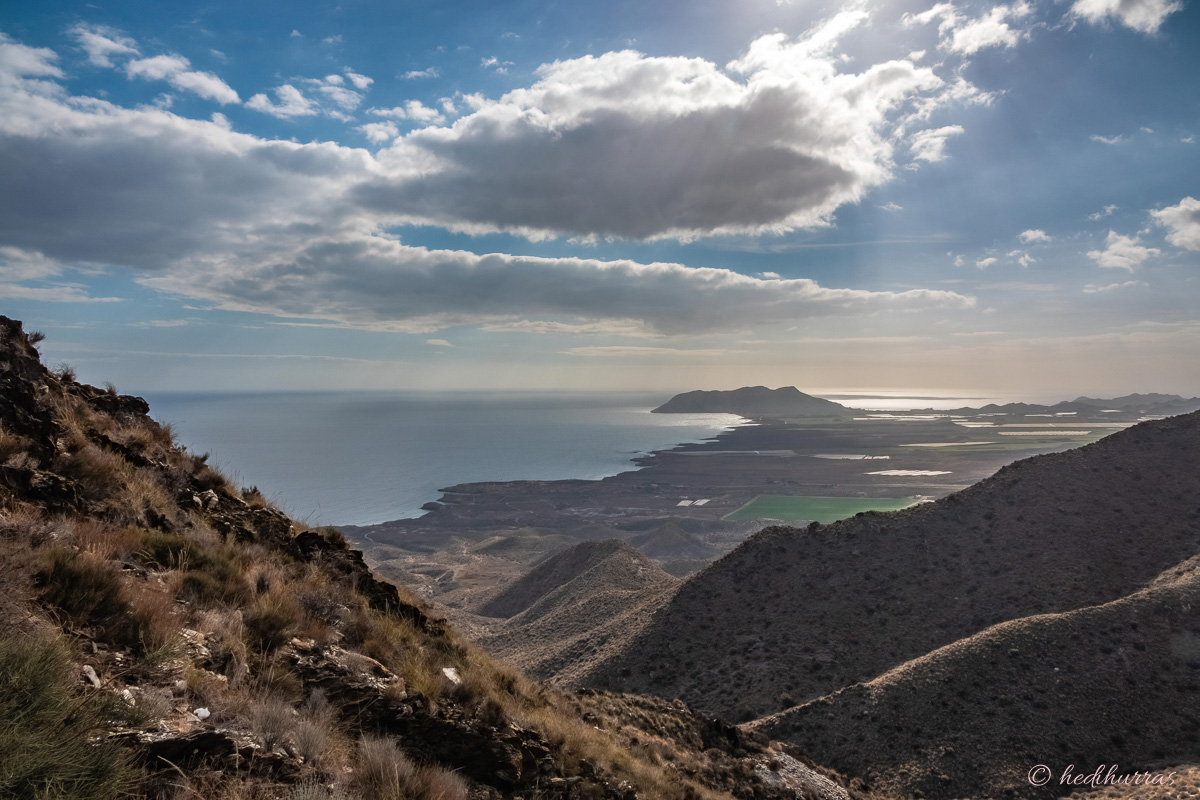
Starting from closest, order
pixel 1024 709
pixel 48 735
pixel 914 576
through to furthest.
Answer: pixel 48 735, pixel 1024 709, pixel 914 576

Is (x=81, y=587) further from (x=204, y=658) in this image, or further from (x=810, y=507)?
(x=810, y=507)

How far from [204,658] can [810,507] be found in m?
118

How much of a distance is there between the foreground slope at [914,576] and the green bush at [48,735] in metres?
26.5

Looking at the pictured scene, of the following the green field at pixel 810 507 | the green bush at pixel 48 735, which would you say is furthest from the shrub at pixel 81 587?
the green field at pixel 810 507

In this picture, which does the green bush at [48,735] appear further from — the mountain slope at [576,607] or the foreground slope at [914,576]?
the mountain slope at [576,607]

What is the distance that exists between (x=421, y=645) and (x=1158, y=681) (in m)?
29.2

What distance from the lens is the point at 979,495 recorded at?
42.1 m

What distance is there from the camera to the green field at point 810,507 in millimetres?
104312

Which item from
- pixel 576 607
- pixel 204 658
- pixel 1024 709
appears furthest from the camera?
pixel 576 607

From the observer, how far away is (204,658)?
546cm

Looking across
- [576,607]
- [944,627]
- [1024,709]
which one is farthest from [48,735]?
[576,607]

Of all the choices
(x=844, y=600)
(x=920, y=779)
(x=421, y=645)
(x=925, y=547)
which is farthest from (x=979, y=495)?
(x=421, y=645)

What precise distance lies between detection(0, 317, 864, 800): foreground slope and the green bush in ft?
0.05

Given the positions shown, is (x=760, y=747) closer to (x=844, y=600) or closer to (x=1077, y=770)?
(x=1077, y=770)
